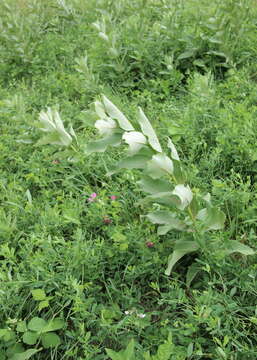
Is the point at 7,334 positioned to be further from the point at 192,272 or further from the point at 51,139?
the point at 51,139

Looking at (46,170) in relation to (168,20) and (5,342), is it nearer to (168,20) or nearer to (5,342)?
(5,342)

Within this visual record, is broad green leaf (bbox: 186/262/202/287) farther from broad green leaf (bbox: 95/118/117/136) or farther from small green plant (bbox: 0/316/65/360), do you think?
broad green leaf (bbox: 95/118/117/136)

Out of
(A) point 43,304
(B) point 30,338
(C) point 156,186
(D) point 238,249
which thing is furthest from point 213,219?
(B) point 30,338

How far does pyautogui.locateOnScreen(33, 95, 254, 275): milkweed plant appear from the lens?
61.6 inches

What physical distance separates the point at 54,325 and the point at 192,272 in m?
0.62

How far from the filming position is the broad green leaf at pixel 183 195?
1537mm

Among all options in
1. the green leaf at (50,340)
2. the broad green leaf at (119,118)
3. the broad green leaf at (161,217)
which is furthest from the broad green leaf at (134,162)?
the green leaf at (50,340)

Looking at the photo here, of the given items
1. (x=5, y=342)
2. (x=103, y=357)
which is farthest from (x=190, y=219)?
(x=5, y=342)

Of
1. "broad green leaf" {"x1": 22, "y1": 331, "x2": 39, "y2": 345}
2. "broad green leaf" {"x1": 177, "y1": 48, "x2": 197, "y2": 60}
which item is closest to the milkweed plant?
"broad green leaf" {"x1": 22, "y1": 331, "x2": 39, "y2": 345}

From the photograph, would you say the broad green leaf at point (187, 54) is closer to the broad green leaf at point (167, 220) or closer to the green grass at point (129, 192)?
the green grass at point (129, 192)

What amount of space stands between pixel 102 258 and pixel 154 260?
266mm

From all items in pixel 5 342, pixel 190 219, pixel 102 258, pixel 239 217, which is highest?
pixel 190 219

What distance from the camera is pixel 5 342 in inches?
66.2

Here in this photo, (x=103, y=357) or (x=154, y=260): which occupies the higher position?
(x=154, y=260)
